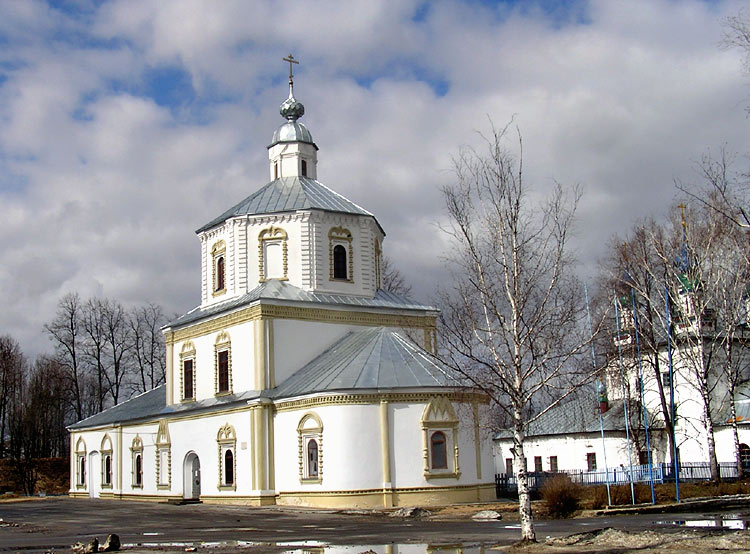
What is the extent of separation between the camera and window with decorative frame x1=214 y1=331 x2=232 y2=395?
108ft

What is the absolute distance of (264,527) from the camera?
826 inches

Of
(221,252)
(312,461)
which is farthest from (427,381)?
(221,252)

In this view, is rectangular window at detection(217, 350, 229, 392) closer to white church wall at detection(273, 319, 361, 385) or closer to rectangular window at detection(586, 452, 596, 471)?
white church wall at detection(273, 319, 361, 385)

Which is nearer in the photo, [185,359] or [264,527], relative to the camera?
[264,527]

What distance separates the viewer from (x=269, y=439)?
1182 inches

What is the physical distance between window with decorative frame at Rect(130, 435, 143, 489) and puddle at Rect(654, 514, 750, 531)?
24549 millimetres

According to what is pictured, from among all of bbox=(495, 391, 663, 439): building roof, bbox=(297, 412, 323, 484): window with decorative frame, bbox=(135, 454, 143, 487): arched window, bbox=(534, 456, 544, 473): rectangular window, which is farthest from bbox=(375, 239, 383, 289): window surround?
bbox=(534, 456, 544, 473): rectangular window

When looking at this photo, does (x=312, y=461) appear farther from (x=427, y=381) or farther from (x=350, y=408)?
(x=427, y=381)

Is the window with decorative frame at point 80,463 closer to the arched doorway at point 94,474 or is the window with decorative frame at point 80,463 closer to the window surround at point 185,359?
the arched doorway at point 94,474

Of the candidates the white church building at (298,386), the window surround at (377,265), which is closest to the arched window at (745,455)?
the white church building at (298,386)

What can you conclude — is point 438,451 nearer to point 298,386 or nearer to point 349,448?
point 349,448

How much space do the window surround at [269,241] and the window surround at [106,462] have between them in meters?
12.7

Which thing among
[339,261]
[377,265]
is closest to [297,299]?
[339,261]

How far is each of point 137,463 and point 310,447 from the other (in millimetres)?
12341
